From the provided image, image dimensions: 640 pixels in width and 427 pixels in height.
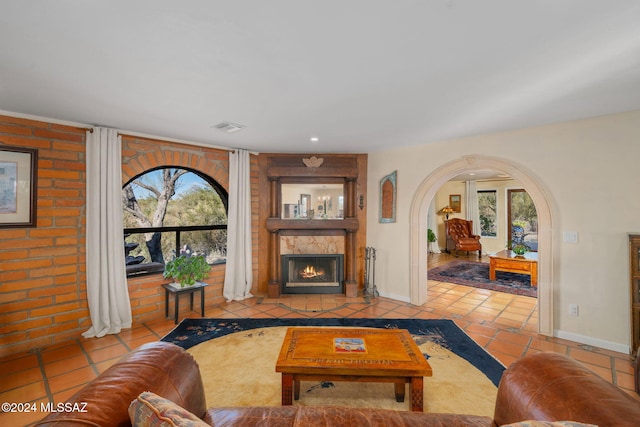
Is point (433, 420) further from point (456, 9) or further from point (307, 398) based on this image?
point (456, 9)

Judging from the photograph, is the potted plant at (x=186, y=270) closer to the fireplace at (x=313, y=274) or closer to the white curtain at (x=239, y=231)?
the white curtain at (x=239, y=231)

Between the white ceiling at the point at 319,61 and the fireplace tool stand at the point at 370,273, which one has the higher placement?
the white ceiling at the point at 319,61

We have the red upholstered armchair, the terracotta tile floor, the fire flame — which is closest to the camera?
the terracotta tile floor

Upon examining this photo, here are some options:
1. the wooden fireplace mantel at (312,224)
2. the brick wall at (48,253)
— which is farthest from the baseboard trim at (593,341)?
the brick wall at (48,253)

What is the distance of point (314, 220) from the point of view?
14.4ft

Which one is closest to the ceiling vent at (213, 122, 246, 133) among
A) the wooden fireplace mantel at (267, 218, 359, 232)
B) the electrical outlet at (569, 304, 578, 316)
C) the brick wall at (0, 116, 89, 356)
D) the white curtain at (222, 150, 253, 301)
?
the white curtain at (222, 150, 253, 301)

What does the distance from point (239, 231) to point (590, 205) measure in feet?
13.9

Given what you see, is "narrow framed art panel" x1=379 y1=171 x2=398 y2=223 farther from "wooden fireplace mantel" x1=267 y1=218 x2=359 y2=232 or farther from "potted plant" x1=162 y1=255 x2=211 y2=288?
"potted plant" x1=162 y1=255 x2=211 y2=288

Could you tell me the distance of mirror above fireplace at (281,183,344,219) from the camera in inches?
178

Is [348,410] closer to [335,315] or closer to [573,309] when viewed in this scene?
[335,315]

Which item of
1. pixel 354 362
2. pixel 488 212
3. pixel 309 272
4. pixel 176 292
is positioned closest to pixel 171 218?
pixel 176 292

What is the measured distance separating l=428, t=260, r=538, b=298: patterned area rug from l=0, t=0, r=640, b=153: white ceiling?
10.2 feet

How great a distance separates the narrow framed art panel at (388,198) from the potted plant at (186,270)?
2684mm

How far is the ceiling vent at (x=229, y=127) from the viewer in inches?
119
